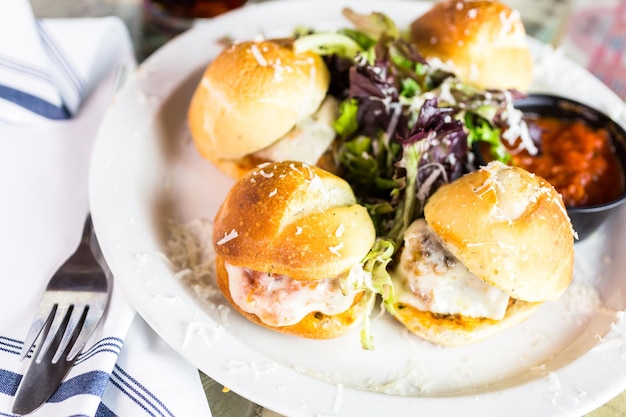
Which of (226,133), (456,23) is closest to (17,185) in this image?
(226,133)

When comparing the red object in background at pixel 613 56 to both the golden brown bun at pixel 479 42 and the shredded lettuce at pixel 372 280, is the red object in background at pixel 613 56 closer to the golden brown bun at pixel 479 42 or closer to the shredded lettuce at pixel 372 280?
the golden brown bun at pixel 479 42

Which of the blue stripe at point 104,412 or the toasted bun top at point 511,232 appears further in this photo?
the toasted bun top at point 511,232

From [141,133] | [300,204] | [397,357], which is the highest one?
[300,204]

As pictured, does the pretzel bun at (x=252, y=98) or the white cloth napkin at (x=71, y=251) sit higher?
the pretzel bun at (x=252, y=98)

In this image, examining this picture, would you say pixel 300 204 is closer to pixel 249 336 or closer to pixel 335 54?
pixel 249 336

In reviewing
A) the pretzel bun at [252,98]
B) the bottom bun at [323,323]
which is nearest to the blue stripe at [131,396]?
the bottom bun at [323,323]

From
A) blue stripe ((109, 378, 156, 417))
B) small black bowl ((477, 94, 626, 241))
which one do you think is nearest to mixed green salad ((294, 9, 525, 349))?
small black bowl ((477, 94, 626, 241))

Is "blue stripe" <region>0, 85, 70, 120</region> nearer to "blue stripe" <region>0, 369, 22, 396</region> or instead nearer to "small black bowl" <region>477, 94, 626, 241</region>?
"blue stripe" <region>0, 369, 22, 396</region>
